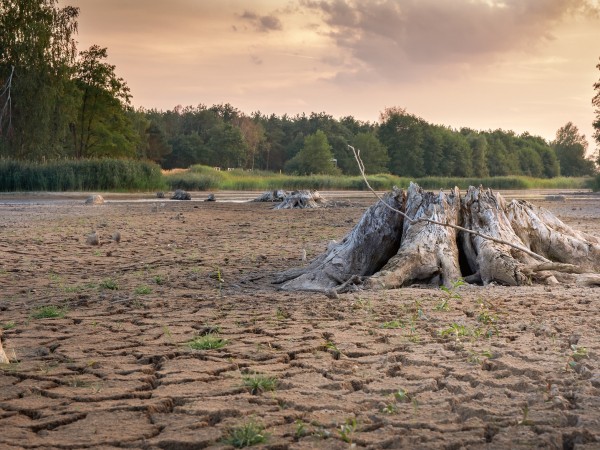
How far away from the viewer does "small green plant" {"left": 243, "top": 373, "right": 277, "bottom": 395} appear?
164 inches

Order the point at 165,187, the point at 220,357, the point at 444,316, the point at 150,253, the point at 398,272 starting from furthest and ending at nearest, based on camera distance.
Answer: the point at 165,187 < the point at 150,253 < the point at 398,272 < the point at 444,316 < the point at 220,357

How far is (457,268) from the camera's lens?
316 inches

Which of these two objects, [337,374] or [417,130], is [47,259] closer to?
[337,374]

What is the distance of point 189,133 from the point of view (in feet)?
337

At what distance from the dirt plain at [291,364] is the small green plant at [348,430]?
0.01 m

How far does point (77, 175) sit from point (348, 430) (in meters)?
33.5

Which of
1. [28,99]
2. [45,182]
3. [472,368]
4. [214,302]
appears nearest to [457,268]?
[214,302]

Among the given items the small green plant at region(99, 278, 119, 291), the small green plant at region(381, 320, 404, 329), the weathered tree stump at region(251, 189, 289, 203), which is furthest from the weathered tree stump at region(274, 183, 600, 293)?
the weathered tree stump at region(251, 189, 289, 203)

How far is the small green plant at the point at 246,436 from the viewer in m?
3.31

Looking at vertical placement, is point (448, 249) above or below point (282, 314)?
above

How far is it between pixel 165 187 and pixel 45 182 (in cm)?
670

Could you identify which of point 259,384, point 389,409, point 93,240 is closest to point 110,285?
point 259,384

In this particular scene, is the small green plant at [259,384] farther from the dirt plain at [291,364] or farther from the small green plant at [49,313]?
the small green plant at [49,313]

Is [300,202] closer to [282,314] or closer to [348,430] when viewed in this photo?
[282,314]
